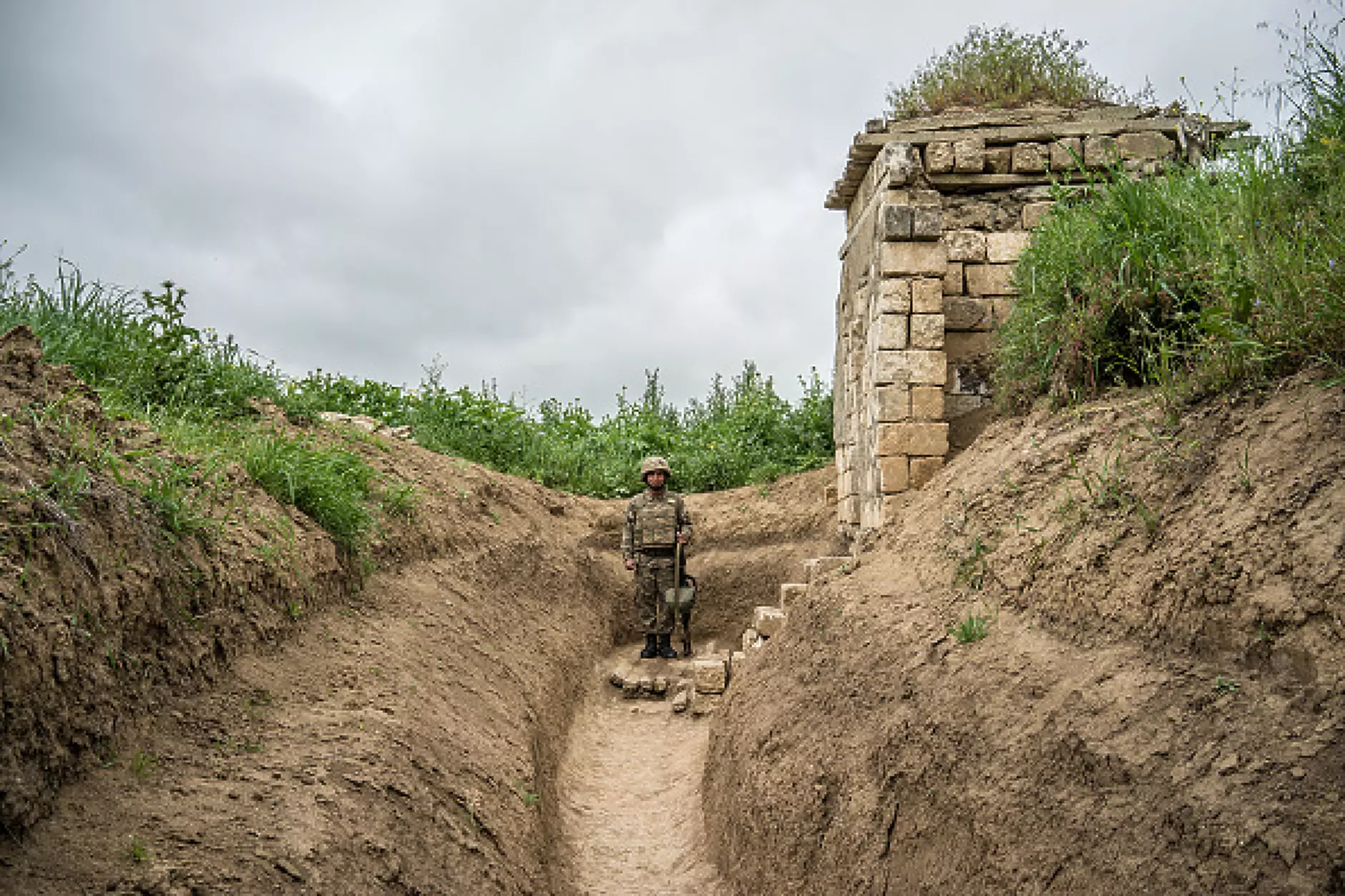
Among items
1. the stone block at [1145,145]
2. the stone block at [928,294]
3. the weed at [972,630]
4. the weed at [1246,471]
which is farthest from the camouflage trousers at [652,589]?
the weed at [1246,471]

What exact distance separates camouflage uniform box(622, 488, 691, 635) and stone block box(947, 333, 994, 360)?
3.79m

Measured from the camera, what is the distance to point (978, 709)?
11.0 ft

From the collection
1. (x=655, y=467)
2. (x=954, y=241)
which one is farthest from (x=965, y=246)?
(x=655, y=467)

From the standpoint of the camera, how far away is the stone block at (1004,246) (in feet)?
23.0

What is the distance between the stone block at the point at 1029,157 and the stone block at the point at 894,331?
1.41 metres

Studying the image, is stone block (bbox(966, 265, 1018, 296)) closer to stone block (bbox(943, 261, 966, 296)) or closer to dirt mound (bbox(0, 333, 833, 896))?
stone block (bbox(943, 261, 966, 296))

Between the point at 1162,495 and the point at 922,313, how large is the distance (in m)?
3.61

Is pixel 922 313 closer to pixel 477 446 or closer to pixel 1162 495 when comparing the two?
pixel 1162 495

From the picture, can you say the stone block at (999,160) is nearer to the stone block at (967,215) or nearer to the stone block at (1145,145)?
the stone block at (967,215)

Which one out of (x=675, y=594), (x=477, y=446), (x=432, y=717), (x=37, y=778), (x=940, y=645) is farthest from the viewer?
(x=477, y=446)

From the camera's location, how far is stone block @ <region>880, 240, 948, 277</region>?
6.79 m

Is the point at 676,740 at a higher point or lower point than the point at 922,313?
lower

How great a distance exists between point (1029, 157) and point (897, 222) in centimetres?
114

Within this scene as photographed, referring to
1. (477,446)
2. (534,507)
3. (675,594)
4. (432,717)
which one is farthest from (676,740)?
(477,446)
